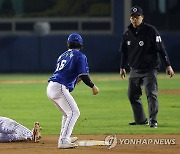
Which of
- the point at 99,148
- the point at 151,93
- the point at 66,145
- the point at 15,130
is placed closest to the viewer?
the point at 66,145

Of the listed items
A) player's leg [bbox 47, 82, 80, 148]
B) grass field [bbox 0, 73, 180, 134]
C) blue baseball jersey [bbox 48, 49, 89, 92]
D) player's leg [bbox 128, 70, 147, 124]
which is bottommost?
grass field [bbox 0, 73, 180, 134]

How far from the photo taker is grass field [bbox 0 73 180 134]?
1303cm

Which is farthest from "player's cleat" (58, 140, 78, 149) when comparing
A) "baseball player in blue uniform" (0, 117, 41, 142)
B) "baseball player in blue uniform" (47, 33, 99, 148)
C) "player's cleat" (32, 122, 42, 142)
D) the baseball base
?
"baseball player in blue uniform" (0, 117, 41, 142)

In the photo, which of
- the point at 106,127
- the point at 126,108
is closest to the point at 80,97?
the point at 126,108

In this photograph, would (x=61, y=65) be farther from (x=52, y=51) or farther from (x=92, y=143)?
(x=52, y=51)

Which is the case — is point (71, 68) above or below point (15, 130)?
above

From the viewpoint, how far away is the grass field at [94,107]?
42.8 ft

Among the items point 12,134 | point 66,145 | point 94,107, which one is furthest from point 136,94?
point 94,107

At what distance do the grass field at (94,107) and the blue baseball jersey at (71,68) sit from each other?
2.02 meters

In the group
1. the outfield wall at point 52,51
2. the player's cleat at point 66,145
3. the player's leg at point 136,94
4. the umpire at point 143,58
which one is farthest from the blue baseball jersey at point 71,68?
the outfield wall at point 52,51

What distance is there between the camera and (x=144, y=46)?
13094mm

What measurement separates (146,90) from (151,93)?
0.12 metres

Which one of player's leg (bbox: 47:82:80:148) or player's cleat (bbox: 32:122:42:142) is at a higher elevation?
player's leg (bbox: 47:82:80:148)

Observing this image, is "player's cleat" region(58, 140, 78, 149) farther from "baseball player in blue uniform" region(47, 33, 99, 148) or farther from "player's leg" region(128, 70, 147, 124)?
"player's leg" region(128, 70, 147, 124)
